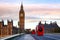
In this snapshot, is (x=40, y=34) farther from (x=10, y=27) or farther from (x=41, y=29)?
(x=10, y=27)

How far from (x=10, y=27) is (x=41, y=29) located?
12611 cm

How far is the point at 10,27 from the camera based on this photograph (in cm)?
18675

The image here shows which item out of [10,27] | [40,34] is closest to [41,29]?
[40,34]

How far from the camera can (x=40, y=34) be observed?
65562 mm

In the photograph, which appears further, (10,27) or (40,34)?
(10,27)

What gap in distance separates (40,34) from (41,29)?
3892 mm

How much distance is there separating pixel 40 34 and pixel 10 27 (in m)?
123

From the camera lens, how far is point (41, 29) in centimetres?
6197

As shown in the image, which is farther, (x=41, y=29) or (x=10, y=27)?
(x=10, y=27)
